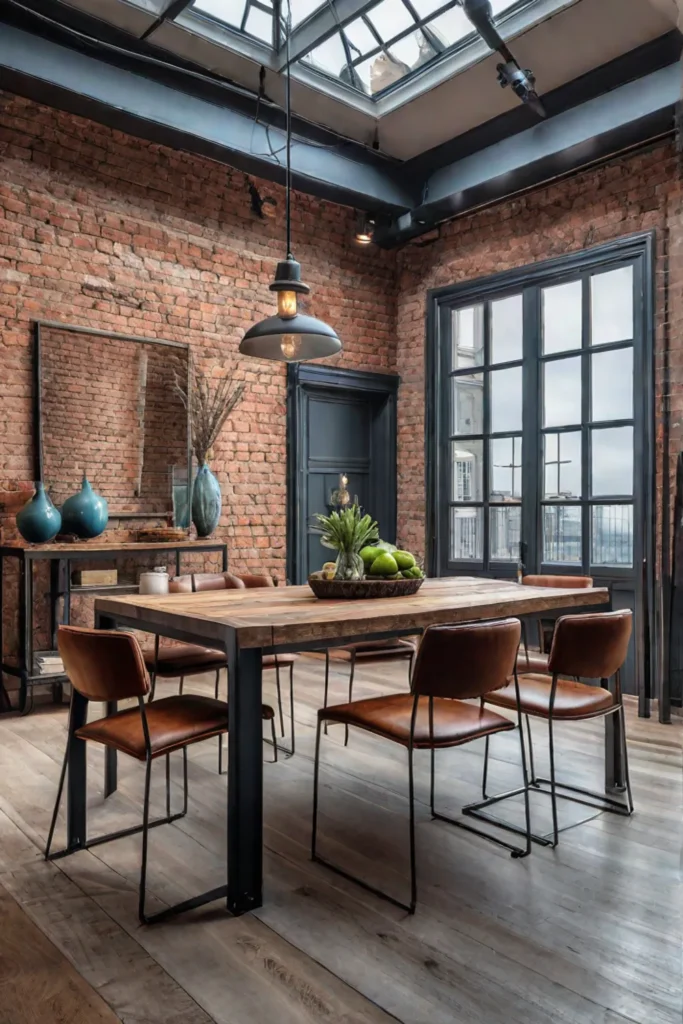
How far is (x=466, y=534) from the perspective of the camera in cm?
609

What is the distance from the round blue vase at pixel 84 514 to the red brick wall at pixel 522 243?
109 inches

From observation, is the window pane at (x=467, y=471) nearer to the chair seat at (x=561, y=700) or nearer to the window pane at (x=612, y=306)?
the window pane at (x=612, y=306)

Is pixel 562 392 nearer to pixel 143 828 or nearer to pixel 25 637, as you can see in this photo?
pixel 25 637

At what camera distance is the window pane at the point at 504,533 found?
5730mm

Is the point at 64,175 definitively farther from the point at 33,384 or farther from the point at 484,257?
the point at 484,257

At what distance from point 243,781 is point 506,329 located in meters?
4.57

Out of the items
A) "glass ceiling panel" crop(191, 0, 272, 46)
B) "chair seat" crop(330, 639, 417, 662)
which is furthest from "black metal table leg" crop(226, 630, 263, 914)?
"glass ceiling panel" crop(191, 0, 272, 46)

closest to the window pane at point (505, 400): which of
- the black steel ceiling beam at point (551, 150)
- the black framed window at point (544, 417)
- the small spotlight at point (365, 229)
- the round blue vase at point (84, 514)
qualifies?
the black framed window at point (544, 417)

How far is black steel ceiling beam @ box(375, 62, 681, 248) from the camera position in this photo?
177 inches

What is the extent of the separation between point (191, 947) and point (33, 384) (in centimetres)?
379

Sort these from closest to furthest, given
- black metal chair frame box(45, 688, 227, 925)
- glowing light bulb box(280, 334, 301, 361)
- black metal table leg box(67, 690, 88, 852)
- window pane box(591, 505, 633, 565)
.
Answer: black metal chair frame box(45, 688, 227, 925), black metal table leg box(67, 690, 88, 852), glowing light bulb box(280, 334, 301, 361), window pane box(591, 505, 633, 565)

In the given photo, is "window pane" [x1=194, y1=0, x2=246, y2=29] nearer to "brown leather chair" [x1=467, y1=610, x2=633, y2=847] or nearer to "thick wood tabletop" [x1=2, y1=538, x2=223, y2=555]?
"thick wood tabletop" [x1=2, y1=538, x2=223, y2=555]

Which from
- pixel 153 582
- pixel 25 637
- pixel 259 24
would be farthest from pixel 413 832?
pixel 259 24

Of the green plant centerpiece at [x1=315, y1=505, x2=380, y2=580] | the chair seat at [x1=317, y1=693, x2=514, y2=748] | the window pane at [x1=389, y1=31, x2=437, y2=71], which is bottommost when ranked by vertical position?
the chair seat at [x1=317, y1=693, x2=514, y2=748]
